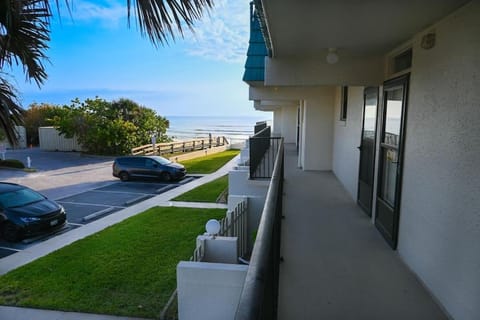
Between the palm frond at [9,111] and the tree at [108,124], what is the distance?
2376cm

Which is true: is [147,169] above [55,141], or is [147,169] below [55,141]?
below

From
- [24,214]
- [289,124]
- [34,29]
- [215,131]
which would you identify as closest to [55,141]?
[215,131]

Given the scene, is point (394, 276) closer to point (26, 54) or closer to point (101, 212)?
point (26, 54)

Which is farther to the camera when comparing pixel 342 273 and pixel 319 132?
pixel 319 132

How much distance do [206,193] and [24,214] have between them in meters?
6.64

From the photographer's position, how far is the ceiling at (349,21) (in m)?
2.46

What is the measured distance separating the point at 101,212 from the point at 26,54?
898 centimetres

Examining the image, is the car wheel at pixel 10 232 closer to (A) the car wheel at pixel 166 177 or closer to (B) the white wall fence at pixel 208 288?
(B) the white wall fence at pixel 208 288

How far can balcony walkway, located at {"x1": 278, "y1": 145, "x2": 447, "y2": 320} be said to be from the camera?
272cm

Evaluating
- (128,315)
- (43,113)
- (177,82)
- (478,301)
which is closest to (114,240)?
(128,315)

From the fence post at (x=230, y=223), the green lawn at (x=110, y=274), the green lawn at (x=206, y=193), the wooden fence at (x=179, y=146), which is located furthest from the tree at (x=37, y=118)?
the fence post at (x=230, y=223)

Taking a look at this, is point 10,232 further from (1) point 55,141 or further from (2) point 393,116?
(1) point 55,141

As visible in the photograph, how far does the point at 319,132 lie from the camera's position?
8.98 metres

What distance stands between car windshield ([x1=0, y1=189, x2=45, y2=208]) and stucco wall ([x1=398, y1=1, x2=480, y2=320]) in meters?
9.70
